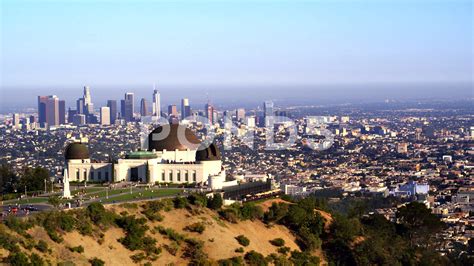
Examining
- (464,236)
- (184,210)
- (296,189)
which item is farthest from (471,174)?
(184,210)

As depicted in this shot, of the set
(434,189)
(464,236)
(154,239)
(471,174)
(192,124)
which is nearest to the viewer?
(154,239)

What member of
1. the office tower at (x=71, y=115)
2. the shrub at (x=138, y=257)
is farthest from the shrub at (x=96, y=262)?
the office tower at (x=71, y=115)

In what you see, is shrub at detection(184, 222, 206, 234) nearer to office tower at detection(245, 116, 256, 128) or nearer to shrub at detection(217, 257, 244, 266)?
shrub at detection(217, 257, 244, 266)

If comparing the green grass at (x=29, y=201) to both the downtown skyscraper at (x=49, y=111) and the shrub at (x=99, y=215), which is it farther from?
the downtown skyscraper at (x=49, y=111)

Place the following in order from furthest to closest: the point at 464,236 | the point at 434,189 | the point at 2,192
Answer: the point at 434,189, the point at 464,236, the point at 2,192

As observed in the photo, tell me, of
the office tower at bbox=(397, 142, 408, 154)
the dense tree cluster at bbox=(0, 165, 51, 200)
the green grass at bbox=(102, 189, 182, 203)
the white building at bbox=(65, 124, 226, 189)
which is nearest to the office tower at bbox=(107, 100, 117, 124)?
the office tower at bbox=(397, 142, 408, 154)

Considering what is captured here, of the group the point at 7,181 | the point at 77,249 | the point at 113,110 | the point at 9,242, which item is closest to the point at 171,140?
the point at 7,181

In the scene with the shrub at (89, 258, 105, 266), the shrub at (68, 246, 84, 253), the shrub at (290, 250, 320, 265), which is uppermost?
the shrub at (68, 246, 84, 253)

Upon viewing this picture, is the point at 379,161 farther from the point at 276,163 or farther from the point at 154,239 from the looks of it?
the point at 154,239
